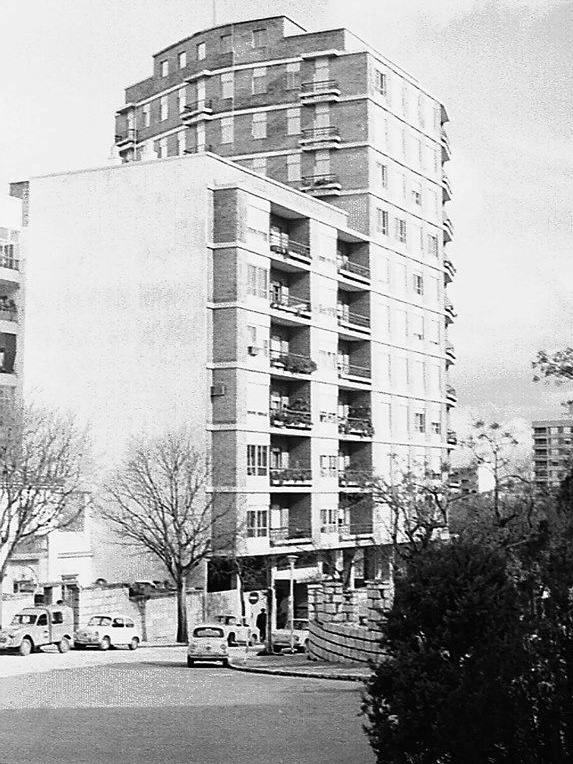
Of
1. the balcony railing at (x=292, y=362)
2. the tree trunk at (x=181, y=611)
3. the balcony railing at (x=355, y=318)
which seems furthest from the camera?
the balcony railing at (x=355, y=318)

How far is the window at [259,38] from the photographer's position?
7425cm

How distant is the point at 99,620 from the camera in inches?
1982

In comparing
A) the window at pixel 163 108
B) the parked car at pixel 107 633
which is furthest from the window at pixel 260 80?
the parked car at pixel 107 633

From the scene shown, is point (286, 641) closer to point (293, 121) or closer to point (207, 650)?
point (207, 650)

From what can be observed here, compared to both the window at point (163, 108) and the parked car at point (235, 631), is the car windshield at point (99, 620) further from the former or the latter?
the window at point (163, 108)

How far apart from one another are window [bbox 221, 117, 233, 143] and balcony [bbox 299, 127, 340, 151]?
196 inches

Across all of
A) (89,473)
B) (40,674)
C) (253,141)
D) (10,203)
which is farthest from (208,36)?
(40,674)

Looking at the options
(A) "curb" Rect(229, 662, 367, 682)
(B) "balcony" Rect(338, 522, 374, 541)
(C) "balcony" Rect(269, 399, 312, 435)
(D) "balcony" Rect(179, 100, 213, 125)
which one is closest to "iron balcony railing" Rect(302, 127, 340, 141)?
(D) "balcony" Rect(179, 100, 213, 125)

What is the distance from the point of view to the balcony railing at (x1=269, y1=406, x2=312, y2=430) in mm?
62947

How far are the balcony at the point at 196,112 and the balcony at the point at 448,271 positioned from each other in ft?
62.1

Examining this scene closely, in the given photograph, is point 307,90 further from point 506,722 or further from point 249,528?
point 506,722

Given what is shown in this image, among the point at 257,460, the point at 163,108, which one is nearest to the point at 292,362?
the point at 257,460

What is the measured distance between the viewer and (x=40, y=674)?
35.5 m

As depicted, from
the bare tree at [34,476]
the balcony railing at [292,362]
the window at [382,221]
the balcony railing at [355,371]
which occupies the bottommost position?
the bare tree at [34,476]
